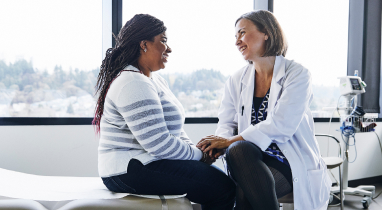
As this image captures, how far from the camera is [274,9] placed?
293 cm

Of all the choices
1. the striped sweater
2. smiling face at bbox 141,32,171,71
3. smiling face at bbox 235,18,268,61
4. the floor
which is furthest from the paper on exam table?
the floor

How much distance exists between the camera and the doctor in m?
1.19

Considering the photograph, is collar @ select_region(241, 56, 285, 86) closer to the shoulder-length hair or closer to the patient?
the shoulder-length hair

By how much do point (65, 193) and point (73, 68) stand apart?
1.17 metres

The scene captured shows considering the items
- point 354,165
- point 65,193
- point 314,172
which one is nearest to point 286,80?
point 314,172

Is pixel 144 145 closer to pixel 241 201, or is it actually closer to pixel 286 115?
pixel 241 201

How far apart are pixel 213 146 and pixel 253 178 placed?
288 millimetres

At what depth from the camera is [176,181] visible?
115 centimetres

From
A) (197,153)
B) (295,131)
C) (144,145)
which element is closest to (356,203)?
(295,131)

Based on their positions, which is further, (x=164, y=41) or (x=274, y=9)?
(x=274, y=9)

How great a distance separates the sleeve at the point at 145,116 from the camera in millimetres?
1083

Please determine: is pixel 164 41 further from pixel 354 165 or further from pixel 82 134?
pixel 354 165

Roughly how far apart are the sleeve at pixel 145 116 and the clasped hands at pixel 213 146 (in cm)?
30

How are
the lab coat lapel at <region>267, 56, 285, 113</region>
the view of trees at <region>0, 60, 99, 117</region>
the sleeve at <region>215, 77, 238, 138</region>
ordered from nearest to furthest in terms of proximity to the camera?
the lab coat lapel at <region>267, 56, 285, 113</region>
the sleeve at <region>215, 77, 238, 138</region>
the view of trees at <region>0, 60, 99, 117</region>
